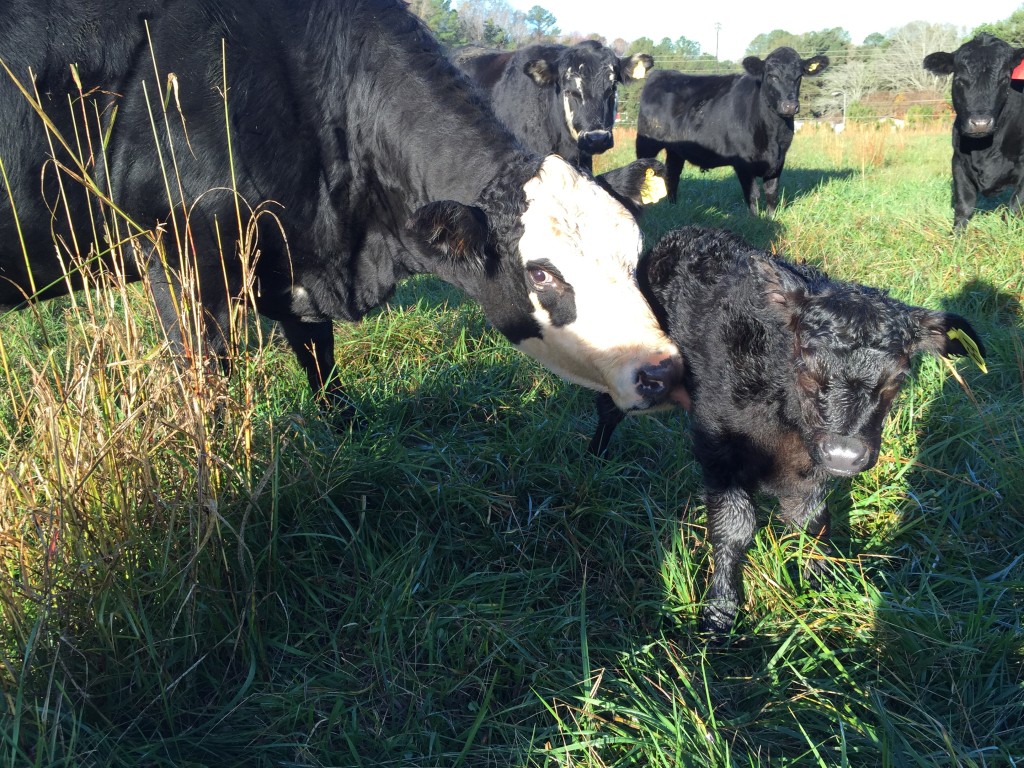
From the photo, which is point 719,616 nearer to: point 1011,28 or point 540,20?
point 1011,28

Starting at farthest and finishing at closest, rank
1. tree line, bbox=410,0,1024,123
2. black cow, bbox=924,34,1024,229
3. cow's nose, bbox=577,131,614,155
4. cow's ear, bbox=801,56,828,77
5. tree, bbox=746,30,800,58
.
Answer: tree, bbox=746,30,800,58 → tree line, bbox=410,0,1024,123 → cow's ear, bbox=801,56,828,77 → cow's nose, bbox=577,131,614,155 → black cow, bbox=924,34,1024,229

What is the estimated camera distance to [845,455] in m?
2.37

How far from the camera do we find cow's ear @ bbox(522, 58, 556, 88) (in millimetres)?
8320

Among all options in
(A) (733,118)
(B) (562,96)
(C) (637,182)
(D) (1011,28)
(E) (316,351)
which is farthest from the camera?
(D) (1011,28)

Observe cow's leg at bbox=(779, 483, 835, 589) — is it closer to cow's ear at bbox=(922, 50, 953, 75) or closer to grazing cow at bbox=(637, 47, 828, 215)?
grazing cow at bbox=(637, 47, 828, 215)

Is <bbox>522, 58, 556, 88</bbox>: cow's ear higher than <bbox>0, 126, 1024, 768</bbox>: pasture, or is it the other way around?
<bbox>522, 58, 556, 88</bbox>: cow's ear

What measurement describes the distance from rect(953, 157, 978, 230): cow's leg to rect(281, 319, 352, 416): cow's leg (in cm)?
592

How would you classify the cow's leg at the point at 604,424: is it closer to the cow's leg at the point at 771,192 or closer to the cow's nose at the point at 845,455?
the cow's nose at the point at 845,455

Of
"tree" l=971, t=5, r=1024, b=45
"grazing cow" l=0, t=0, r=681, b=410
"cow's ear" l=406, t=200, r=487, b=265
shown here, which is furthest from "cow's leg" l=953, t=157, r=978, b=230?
"tree" l=971, t=5, r=1024, b=45

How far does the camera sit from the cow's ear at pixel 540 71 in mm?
8320

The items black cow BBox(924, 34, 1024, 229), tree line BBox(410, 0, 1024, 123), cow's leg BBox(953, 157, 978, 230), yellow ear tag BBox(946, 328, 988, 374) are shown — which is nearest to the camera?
yellow ear tag BBox(946, 328, 988, 374)

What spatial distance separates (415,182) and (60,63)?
1.52 meters

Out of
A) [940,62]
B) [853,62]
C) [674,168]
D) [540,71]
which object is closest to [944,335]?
[540,71]

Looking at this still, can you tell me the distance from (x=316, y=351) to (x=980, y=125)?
21.4 feet
